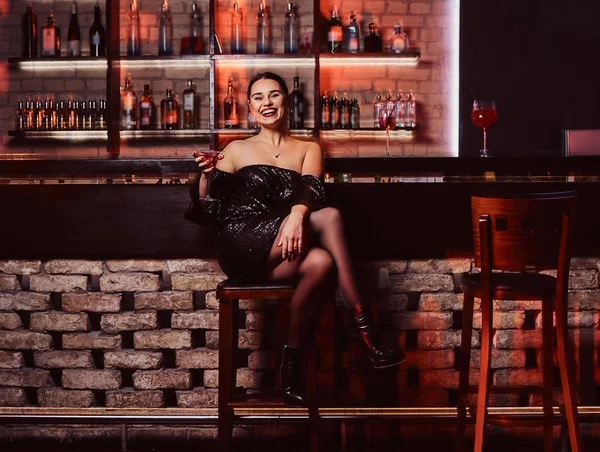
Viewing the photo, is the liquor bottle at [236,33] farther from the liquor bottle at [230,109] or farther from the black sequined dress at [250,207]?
the black sequined dress at [250,207]

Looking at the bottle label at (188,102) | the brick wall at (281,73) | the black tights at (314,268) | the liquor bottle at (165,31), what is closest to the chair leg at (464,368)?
the black tights at (314,268)

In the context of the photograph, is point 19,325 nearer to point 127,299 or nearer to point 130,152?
point 127,299

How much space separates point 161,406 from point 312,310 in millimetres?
842

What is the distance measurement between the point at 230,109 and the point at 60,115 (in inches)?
43.2

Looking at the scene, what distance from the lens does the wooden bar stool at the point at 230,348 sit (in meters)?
2.14

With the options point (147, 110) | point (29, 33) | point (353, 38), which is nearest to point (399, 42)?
point (353, 38)

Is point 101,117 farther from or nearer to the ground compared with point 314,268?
farther from the ground

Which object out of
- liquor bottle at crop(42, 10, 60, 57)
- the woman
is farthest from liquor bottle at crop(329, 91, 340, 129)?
the woman

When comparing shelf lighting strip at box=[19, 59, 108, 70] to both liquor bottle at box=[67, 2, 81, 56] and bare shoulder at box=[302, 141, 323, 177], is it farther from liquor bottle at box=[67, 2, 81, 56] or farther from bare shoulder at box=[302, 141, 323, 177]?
bare shoulder at box=[302, 141, 323, 177]

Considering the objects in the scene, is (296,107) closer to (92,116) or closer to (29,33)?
(92,116)

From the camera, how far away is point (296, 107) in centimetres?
470

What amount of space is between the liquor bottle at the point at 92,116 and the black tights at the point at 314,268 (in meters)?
2.80

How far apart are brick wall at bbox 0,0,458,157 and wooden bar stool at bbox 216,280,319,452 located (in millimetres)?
2793

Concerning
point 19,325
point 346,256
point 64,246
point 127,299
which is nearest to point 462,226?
point 346,256
